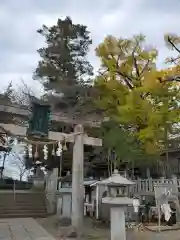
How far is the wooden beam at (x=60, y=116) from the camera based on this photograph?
9.82 meters

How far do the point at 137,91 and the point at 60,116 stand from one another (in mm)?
7423

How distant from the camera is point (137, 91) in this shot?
16891 mm

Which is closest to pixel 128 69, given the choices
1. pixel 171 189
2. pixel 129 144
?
pixel 129 144

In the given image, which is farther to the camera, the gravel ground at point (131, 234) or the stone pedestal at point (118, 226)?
the gravel ground at point (131, 234)

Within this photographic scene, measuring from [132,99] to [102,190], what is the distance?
5988 mm

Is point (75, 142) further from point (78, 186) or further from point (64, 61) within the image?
point (64, 61)

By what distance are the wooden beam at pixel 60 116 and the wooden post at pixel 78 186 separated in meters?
0.43

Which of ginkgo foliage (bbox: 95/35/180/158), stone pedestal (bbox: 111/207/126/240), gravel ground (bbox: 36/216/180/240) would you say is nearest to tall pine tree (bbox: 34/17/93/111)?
ginkgo foliage (bbox: 95/35/180/158)

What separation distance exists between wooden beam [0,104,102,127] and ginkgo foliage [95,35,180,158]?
4784 mm

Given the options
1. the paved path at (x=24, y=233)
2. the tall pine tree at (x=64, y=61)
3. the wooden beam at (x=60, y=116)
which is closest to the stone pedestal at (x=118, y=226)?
the paved path at (x=24, y=233)

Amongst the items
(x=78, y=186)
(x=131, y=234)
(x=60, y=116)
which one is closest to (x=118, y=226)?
(x=131, y=234)

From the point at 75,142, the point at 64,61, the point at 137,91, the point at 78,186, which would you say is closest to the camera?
the point at 78,186

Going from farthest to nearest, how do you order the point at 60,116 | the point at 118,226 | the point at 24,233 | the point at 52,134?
the point at 60,116, the point at 52,134, the point at 24,233, the point at 118,226

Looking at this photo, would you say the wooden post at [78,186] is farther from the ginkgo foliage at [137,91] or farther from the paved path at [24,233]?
the ginkgo foliage at [137,91]
